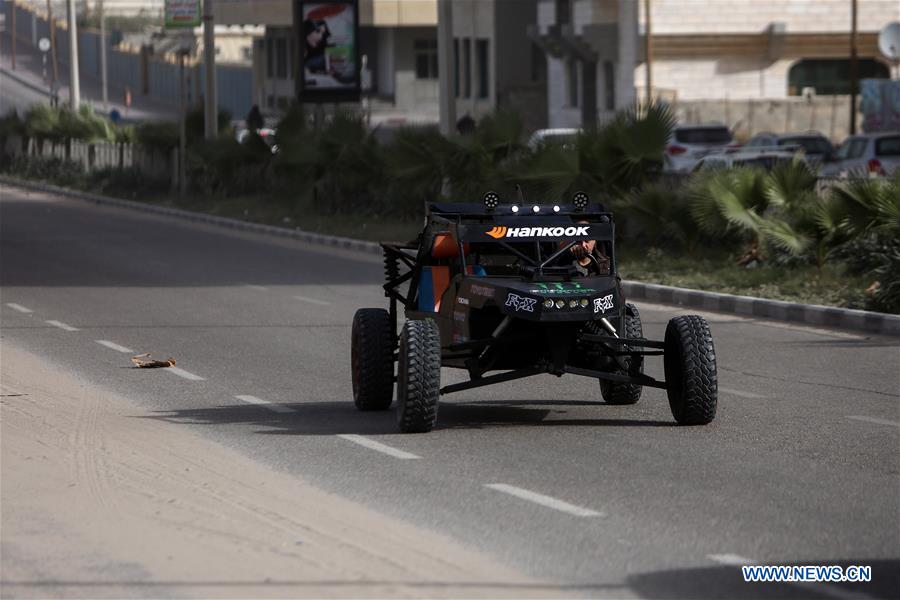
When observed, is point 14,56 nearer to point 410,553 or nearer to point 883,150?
point 883,150

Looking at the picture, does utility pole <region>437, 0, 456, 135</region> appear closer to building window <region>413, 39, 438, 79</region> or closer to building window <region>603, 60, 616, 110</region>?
building window <region>603, 60, 616, 110</region>

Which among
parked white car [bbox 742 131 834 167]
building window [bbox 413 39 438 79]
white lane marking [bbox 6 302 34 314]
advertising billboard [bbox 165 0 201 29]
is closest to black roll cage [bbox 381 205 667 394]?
white lane marking [bbox 6 302 34 314]

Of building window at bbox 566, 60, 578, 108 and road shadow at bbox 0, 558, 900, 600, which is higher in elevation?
building window at bbox 566, 60, 578, 108

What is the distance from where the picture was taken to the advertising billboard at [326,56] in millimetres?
42688

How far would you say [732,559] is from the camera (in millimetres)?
7434

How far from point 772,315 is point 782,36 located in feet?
137

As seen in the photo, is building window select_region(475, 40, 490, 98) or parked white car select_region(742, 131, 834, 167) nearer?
parked white car select_region(742, 131, 834, 167)

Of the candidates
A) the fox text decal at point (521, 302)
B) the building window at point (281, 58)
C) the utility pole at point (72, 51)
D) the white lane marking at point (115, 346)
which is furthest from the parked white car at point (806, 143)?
the building window at point (281, 58)

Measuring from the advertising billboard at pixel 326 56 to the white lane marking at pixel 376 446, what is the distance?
32.3m

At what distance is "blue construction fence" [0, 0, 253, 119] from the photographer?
100 meters

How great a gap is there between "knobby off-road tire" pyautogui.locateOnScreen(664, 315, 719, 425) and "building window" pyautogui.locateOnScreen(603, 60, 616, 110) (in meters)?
50.4

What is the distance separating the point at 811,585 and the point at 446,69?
26.3m

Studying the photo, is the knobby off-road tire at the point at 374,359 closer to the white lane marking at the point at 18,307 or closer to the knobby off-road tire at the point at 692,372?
the knobby off-road tire at the point at 692,372

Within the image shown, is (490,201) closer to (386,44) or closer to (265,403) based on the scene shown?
(265,403)
